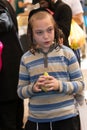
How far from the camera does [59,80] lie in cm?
168

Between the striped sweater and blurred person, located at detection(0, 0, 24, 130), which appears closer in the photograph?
the striped sweater

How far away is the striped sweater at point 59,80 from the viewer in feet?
5.58

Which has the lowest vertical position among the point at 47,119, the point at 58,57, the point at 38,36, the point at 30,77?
the point at 47,119

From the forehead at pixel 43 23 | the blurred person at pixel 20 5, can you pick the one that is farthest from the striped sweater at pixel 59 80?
the blurred person at pixel 20 5

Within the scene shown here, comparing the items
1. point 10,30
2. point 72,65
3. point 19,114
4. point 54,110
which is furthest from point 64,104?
point 19,114

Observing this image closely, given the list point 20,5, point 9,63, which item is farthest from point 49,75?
point 20,5

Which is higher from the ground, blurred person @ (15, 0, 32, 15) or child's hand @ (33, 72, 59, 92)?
blurred person @ (15, 0, 32, 15)

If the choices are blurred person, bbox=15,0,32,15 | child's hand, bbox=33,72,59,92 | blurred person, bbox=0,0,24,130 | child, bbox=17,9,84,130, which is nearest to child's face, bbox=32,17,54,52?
child, bbox=17,9,84,130

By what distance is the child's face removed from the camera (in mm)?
1686

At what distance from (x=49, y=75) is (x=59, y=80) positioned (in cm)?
6

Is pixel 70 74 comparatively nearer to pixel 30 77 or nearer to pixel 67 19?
pixel 30 77

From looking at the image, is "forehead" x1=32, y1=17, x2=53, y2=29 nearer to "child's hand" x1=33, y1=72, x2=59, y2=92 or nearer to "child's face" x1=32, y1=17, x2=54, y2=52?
"child's face" x1=32, y1=17, x2=54, y2=52

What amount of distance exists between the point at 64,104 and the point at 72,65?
208 mm

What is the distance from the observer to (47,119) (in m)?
1.71
